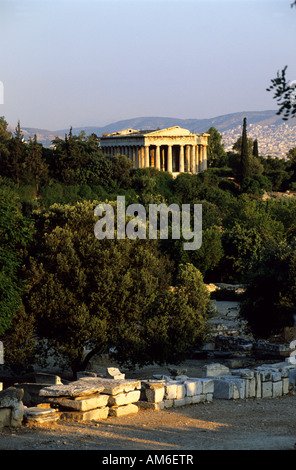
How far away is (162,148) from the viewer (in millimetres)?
93812

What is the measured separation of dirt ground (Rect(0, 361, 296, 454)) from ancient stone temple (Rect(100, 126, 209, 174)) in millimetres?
71065

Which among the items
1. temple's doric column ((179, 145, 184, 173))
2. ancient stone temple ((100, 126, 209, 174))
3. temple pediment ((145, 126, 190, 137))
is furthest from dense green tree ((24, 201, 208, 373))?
temple's doric column ((179, 145, 184, 173))

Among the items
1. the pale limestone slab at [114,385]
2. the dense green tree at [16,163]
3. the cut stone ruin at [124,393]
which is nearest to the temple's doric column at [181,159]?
the dense green tree at [16,163]

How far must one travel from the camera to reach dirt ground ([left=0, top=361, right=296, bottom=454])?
1348cm

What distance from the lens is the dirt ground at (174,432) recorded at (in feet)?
44.2

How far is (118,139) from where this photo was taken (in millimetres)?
91688

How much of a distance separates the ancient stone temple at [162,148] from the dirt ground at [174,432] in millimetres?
71065

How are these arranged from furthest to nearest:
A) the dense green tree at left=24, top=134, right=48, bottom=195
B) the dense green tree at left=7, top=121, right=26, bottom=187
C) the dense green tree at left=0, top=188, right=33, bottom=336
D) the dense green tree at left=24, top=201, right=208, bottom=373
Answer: the dense green tree at left=24, top=134, right=48, bottom=195 → the dense green tree at left=7, top=121, right=26, bottom=187 → the dense green tree at left=24, top=201, right=208, bottom=373 → the dense green tree at left=0, top=188, right=33, bottom=336

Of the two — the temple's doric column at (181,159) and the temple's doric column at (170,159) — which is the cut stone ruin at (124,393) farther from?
the temple's doric column at (181,159)

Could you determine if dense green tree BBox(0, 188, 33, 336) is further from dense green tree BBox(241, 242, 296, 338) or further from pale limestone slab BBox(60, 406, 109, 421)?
dense green tree BBox(241, 242, 296, 338)

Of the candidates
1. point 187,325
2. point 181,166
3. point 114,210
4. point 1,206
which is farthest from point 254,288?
point 181,166

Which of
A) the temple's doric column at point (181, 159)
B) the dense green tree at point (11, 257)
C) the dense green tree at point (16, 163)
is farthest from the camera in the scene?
the temple's doric column at point (181, 159)

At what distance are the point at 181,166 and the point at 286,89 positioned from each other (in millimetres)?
81328

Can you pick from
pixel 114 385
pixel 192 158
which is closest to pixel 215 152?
pixel 192 158
